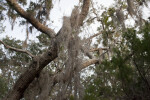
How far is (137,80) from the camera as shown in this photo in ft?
8.42

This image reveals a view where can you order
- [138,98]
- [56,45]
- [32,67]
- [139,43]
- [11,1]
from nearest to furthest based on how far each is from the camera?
[138,98]
[139,43]
[56,45]
[32,67]
[11,1]

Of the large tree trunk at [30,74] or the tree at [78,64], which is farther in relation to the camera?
the large tree trunk at [30,74]

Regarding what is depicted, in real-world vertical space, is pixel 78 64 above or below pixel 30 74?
below

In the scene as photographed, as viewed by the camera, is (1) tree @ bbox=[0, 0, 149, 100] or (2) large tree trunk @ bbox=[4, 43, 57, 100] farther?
(2) large tree trunk @ bbox=[4, 43, 57, 100]

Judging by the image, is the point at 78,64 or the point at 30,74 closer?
the point at 78,64

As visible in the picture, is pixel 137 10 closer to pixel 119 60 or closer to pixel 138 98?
pixel 119 60

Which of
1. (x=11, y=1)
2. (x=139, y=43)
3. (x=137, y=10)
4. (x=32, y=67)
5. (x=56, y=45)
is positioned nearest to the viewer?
(x=139, y=43)

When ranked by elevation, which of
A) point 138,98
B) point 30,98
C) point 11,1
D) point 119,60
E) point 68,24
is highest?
point 11,1

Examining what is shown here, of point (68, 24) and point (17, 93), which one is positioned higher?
point (68, 24)

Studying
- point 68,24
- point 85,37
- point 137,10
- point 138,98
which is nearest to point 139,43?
point 138,98

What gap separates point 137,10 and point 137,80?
2799mm

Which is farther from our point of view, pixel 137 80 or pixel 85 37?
pixel 85 37

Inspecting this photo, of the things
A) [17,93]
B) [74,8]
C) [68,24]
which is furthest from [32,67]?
[74,8]

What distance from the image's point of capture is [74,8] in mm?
4035
